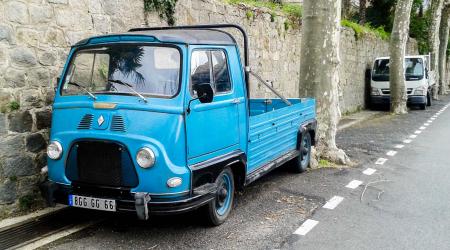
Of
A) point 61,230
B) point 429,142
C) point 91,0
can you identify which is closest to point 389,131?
point 429,142

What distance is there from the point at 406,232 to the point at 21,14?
5282 mm

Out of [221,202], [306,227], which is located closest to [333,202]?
[306,227]

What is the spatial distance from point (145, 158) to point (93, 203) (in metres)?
0.77

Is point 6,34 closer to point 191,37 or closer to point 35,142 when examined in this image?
point 35,142

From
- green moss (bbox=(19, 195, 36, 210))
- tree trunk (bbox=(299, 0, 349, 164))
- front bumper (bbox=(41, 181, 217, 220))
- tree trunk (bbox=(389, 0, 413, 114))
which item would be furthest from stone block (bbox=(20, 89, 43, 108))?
tree trunk (bbox=(389, 0, 413, 114))

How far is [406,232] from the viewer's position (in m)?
5.31

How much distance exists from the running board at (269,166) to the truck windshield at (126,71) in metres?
1.74

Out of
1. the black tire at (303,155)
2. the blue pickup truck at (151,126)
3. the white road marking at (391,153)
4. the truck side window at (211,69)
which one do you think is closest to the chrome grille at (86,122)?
the blue pickup truck at (151,126)

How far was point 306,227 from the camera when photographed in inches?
214

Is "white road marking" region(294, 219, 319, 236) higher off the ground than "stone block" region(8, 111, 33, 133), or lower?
lower

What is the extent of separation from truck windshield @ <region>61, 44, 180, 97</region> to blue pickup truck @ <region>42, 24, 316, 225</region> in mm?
12

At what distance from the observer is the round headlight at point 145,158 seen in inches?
178

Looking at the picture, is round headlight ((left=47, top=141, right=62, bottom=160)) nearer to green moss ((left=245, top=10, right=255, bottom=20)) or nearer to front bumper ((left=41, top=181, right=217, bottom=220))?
front bumper ((left=41, top=181, right=217, bottom=220))

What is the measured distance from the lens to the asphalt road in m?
4.97
